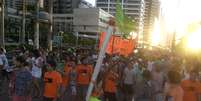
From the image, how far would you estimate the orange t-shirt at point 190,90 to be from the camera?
9500mm

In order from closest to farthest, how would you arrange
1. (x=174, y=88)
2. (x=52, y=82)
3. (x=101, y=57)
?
(x=101, y=57) < (x=174, y=88) < (x=52, y=82)

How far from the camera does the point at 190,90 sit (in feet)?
31.3

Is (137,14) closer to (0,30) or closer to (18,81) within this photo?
(0,30)

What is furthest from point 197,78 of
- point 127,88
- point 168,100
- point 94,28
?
point 94,28

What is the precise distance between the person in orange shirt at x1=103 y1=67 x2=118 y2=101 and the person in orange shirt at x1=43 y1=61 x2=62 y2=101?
2409 millimetres

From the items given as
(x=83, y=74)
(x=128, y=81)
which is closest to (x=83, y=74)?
(x=83, y=74)

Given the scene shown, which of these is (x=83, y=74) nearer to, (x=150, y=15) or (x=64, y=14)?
(x=150, y=15)

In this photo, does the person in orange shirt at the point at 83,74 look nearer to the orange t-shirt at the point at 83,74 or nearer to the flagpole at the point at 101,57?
the orange t-shirt at the point at 83,74

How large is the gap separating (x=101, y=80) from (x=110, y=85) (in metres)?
0.58

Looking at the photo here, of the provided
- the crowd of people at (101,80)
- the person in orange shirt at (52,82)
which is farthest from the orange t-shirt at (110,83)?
the person in orange shirt at (52,82)

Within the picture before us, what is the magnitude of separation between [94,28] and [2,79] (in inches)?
3912

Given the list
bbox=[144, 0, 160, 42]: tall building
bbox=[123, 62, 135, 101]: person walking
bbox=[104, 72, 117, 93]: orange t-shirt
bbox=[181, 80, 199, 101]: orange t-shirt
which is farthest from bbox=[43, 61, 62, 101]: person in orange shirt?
bbox=[144, 0, 160, 42]: tall building

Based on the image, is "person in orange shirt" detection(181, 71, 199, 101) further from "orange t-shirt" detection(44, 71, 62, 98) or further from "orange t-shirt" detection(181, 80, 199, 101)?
"orange t-shirt" detection(44, 71, 62, 98)

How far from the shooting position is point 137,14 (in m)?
70.4
